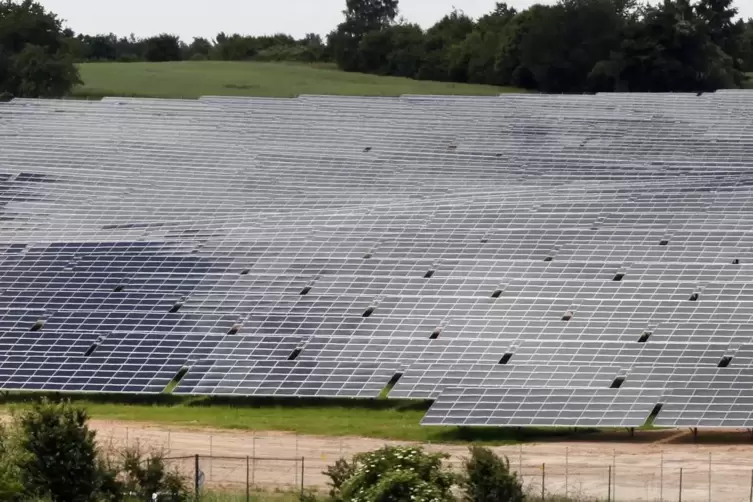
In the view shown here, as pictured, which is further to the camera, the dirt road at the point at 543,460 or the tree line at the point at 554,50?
the tree line at the point at 554,50

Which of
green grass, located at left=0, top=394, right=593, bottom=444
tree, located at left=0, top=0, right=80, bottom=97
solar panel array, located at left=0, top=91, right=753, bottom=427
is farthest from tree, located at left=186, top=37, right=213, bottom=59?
green grass, located at left=0, top=394, right=593, bottom=444

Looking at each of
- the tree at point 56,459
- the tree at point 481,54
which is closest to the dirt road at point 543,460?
the tree at point 56,459

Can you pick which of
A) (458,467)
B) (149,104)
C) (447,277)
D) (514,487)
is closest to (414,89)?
(149,104)

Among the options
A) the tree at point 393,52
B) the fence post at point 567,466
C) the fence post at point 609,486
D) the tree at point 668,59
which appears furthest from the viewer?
the tree at point 393,52

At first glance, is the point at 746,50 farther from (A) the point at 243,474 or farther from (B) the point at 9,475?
(B) the point at 9,475

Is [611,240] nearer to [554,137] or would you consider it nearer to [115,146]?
[554,137]

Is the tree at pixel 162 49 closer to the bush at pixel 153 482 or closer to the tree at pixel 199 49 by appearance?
the tree at pixel 199 49
